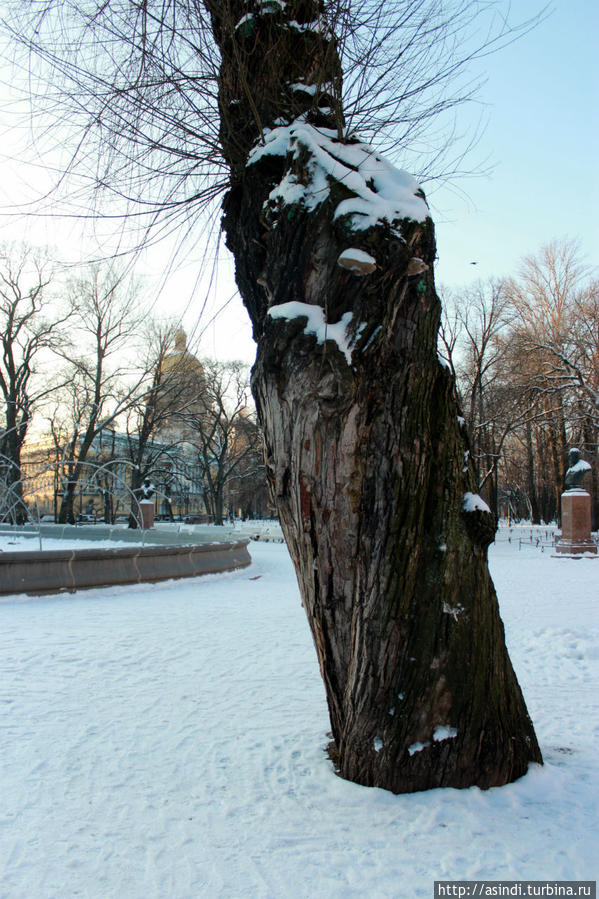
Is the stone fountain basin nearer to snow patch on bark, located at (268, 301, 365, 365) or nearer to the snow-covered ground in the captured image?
the snow-covered ground

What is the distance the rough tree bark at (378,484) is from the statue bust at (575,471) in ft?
66.7

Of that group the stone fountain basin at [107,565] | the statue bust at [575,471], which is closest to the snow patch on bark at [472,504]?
the stone fountain basin at [107,565]

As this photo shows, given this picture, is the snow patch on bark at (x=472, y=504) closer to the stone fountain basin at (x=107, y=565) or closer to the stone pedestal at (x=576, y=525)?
the stone fountain basin at (x=107, y=565)

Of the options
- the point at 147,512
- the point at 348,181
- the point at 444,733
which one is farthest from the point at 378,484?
the point at 147,512

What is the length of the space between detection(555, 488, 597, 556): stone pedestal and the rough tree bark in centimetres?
1965

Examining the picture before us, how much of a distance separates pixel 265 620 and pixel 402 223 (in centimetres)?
660

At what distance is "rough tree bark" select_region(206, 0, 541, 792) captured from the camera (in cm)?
303

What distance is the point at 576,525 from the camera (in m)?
21.2


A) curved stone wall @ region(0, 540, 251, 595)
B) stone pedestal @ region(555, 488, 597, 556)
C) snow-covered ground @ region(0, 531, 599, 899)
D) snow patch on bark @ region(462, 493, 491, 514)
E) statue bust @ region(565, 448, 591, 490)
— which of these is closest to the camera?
snow-covered ground @ region(0, 531, 599, 899)

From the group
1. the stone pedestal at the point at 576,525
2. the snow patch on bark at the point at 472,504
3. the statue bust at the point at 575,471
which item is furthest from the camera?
the statue bust at the point at 575,471

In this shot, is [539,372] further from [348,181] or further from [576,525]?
[348,181]

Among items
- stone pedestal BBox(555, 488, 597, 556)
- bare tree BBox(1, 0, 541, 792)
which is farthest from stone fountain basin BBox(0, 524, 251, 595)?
stone pedestal BBox(555, 488, 597, 556)

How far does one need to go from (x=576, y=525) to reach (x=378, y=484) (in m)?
20.6

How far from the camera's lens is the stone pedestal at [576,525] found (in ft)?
68.8
